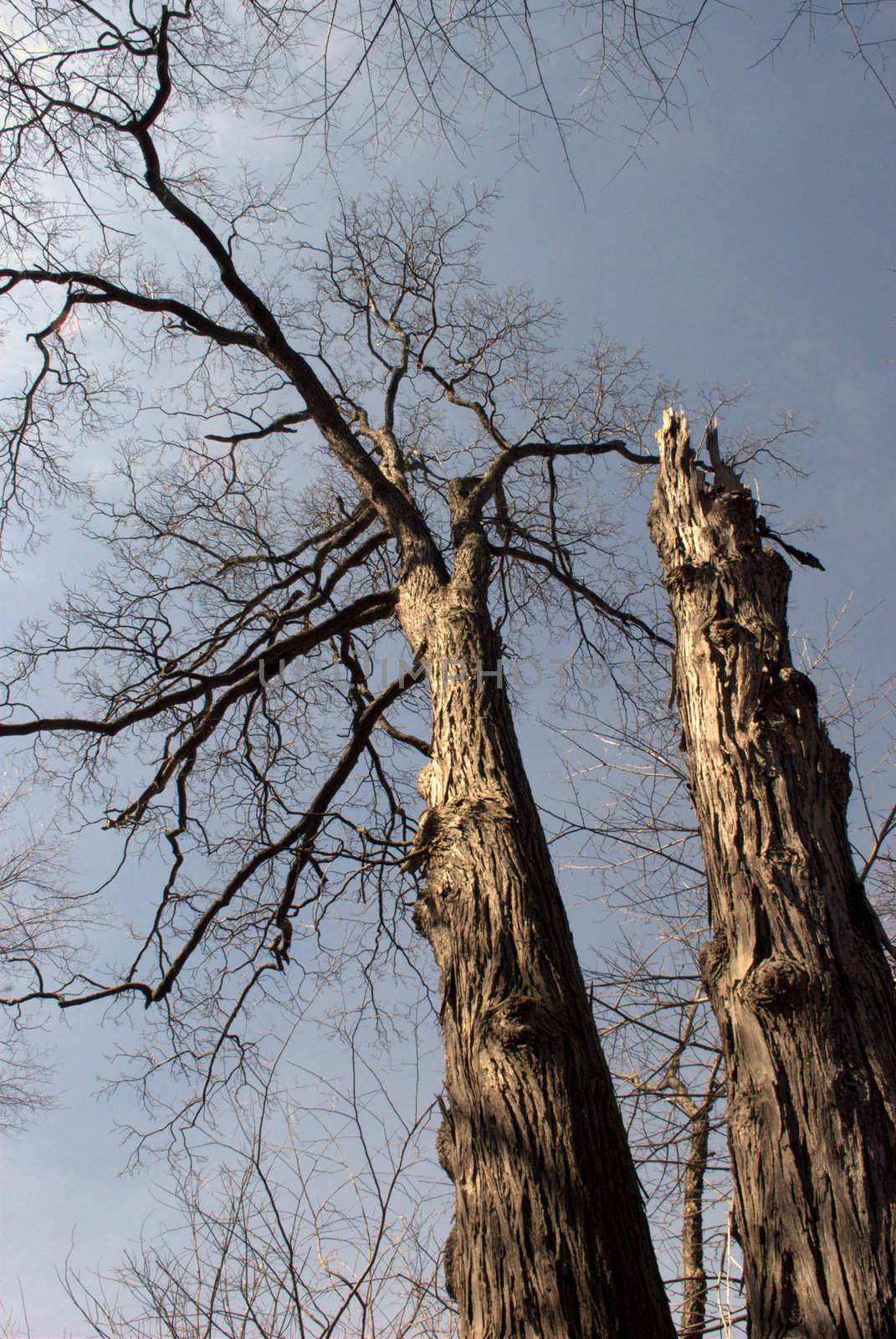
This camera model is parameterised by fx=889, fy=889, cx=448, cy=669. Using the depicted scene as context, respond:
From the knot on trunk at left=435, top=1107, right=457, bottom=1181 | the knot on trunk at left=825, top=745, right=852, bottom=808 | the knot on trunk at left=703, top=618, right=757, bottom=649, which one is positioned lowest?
the knot on trunk at left=435, top=1107, right=457, bottom=1181

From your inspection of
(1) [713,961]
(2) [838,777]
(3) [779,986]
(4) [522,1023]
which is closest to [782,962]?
(3) [779,986]

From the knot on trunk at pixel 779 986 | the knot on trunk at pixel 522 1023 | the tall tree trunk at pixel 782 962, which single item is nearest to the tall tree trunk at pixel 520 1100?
the knot on trunk at pixel 522 1023

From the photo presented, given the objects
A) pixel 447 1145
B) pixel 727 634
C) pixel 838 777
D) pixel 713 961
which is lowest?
pixel 447 1145

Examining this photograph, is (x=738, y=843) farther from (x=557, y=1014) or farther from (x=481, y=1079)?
(x=481, y=1079)

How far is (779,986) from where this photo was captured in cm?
186

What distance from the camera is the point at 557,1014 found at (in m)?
2.43

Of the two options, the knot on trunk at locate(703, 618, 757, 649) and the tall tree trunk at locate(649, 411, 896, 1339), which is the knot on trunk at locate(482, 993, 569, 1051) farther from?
the knot on trunk at locate(703, 618, 757, 649)

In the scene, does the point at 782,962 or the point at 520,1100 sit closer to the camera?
the point at 782,962

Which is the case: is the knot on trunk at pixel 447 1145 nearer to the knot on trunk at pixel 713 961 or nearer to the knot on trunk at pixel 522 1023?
the knot on trunk at pixel 522 1023

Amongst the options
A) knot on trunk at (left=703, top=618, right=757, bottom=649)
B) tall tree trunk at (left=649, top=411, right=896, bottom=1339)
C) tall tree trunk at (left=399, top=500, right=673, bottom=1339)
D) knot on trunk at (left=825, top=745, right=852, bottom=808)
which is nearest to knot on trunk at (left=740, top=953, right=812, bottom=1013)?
tall tree trunk at (left=649, top=411, right=896, bottom=1339)

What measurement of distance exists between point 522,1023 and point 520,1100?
0.19 meters

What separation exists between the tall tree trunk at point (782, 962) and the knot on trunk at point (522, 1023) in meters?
0.53

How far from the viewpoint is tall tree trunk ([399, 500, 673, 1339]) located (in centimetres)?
195

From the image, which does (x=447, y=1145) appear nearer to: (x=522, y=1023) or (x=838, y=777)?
(x=522, y=1023)
